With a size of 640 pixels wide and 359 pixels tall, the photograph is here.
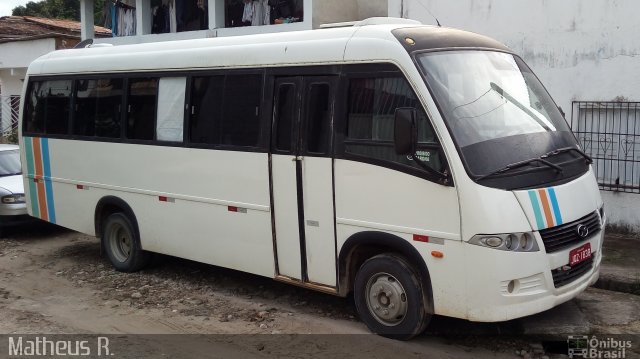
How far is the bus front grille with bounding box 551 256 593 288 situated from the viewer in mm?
4938

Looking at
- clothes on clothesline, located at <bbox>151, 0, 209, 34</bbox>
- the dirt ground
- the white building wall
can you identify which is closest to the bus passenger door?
the dirt ground

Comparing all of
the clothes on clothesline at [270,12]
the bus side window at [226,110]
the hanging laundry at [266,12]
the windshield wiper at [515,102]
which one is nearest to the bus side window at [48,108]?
the bus side window at [226,110]

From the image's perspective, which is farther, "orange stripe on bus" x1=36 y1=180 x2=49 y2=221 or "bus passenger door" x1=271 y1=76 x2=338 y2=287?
"orange stripe on bus" x1=36 y1=180 x2=49 y2=221

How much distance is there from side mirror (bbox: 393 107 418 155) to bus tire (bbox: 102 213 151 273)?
419 centimetres

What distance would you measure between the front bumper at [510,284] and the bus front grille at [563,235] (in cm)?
6

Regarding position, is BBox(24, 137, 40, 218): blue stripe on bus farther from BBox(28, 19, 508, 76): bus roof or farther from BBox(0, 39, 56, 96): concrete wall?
BBox(0, 39, 56, 96): concrete wall

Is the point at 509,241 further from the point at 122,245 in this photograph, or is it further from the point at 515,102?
the point at 122,245

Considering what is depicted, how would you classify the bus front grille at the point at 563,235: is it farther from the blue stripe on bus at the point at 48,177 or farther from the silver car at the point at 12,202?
the silver car at the point at 12,202

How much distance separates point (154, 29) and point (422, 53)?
13.3 metres

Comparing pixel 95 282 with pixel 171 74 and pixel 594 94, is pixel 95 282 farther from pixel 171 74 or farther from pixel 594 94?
pixel 594 94

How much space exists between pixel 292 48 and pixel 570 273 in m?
3.21

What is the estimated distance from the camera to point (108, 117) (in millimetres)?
7938

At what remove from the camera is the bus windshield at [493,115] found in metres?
4.87

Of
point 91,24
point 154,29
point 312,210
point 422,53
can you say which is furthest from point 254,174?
point 91,24
